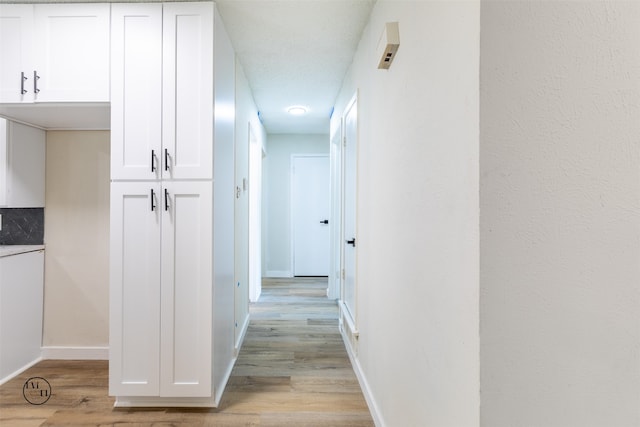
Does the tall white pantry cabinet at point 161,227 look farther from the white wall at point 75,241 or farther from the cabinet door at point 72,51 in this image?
the white wall at point 75,241

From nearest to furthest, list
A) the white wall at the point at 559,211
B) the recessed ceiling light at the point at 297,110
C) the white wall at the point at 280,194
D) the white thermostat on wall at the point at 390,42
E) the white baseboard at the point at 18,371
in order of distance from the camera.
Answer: the white wall at the point at 559,211, the white thermostat on wall at the point at 390,42, the white baseboard at the point at 18,371, the recessed ceiling light at the point at 297,110, the white wall at the point at 280,194

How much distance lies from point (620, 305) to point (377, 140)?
1241 mm

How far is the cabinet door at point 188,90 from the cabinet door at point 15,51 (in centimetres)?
81

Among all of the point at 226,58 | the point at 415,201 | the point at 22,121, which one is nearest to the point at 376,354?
the point at 415,201

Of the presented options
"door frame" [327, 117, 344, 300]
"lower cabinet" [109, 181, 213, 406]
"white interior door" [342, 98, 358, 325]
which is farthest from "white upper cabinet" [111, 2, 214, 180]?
"door frame" [327, 117, 344, 300]

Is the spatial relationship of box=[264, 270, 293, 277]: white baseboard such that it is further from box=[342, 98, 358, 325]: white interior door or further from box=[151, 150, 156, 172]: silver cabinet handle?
box=[151, 150, 156, 172]: silver cabinet handle

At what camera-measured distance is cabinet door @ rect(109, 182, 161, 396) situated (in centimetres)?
184

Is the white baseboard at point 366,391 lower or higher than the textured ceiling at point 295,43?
lower

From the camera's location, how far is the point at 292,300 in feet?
13.6

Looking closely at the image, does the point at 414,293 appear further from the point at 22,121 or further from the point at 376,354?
the point at 22,121

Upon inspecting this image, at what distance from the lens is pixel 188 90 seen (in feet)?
6.04

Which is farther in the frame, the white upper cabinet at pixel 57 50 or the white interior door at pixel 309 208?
the white interior door at pixel 309 208

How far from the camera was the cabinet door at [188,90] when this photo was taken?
Result: 5.96 ft

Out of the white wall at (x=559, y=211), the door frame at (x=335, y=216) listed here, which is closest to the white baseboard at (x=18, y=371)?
the door frame at (x=335, y=216)
